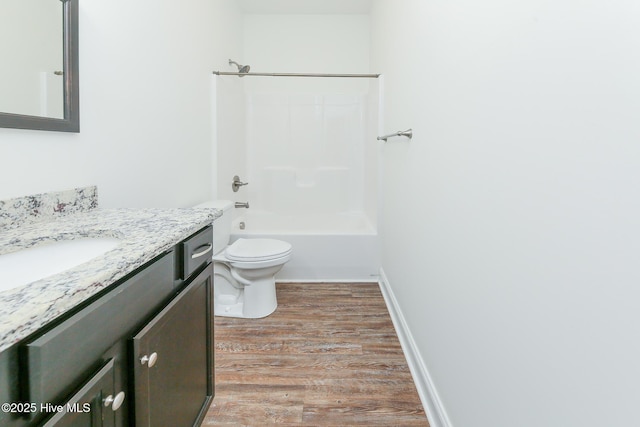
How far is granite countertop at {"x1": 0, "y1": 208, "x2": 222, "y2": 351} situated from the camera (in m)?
0.48

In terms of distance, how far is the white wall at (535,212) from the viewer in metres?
0.53

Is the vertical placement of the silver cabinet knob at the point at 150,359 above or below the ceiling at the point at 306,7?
below

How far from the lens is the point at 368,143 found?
349 centimetres

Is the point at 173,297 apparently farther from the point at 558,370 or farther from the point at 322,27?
the point at 322,27

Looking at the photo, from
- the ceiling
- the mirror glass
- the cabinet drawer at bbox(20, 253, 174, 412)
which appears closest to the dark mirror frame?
the mirror glass

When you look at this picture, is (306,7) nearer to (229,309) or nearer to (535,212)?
(229,309)

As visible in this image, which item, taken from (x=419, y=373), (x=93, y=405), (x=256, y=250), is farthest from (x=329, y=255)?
(x=93, y=405)

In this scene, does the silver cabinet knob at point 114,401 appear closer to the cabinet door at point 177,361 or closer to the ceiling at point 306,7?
the cabinet door at point 177,361

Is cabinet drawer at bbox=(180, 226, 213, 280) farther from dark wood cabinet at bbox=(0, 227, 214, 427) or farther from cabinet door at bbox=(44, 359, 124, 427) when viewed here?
cabinet door at bbox=(44, 359, 124, 427)

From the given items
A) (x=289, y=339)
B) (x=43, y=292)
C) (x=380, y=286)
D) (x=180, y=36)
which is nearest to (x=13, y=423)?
(x=43, y=292)

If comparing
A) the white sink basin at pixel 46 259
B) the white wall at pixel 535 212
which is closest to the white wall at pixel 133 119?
the white sink basin at pixel 46 259

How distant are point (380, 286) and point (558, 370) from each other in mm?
2206

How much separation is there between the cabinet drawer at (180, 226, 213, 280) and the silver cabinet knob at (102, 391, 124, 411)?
1.19 ft

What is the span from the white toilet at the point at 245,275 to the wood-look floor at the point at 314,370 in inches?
3.4
